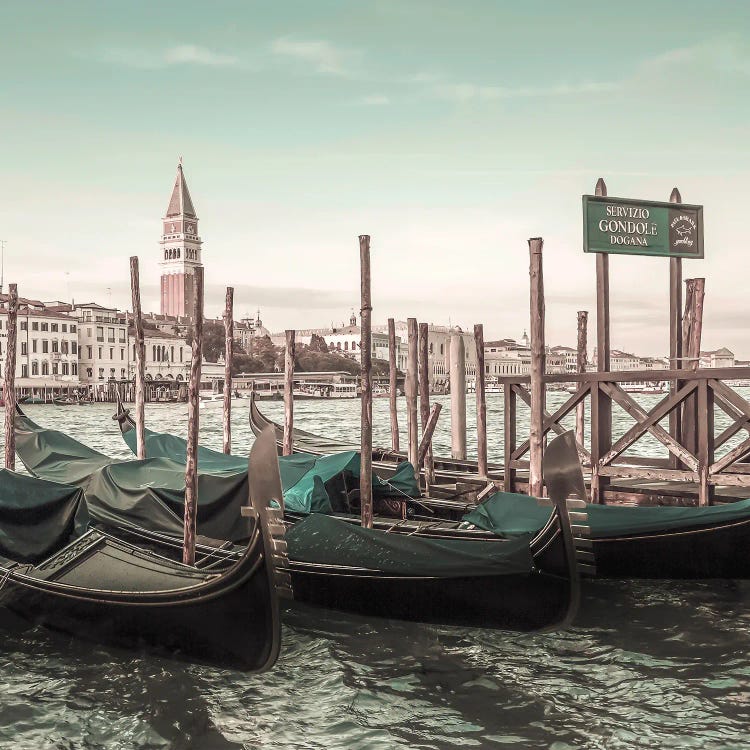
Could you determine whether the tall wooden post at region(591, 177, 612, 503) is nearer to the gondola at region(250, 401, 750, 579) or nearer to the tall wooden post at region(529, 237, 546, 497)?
the tall wooden post at region(529, 237, 546, 497)

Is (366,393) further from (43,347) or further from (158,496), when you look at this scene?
(43,347)

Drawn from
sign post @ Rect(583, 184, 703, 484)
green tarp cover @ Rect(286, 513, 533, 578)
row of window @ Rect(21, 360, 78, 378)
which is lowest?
green tarp cover @ Rect(286, 513, 533, 578)

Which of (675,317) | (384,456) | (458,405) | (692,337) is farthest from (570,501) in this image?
(458,405)

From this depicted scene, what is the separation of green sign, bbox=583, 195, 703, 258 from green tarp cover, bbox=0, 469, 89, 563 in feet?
13.7

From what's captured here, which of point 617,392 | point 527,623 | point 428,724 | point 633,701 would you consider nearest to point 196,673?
point 428,724

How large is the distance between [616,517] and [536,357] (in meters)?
1.60

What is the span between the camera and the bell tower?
82.6m

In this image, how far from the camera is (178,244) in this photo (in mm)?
85875

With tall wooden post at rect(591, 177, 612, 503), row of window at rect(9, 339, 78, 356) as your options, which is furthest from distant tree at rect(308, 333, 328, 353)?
tall wooden post at rect(591, 177, 612, 503)

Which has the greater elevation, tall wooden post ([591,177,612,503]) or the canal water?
tall wooden post ([591,177,612,503])

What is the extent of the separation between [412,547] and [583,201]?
3.24 meters

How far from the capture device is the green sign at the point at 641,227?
278 inches

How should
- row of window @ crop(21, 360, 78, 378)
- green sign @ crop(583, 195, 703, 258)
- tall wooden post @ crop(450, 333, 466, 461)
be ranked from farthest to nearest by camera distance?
1. row of window @ crop(21, 360, 78, 378)
2. tall wooden post @ crop(450, 333, 466, 461)
3. green sign @ crop(583, 195, 703, 258)

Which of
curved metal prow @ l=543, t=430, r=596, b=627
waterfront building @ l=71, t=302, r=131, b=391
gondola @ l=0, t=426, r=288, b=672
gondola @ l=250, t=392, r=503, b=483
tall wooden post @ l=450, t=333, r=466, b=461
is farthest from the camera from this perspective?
waterfront building @ l=71, t=302, r=131, b=391
